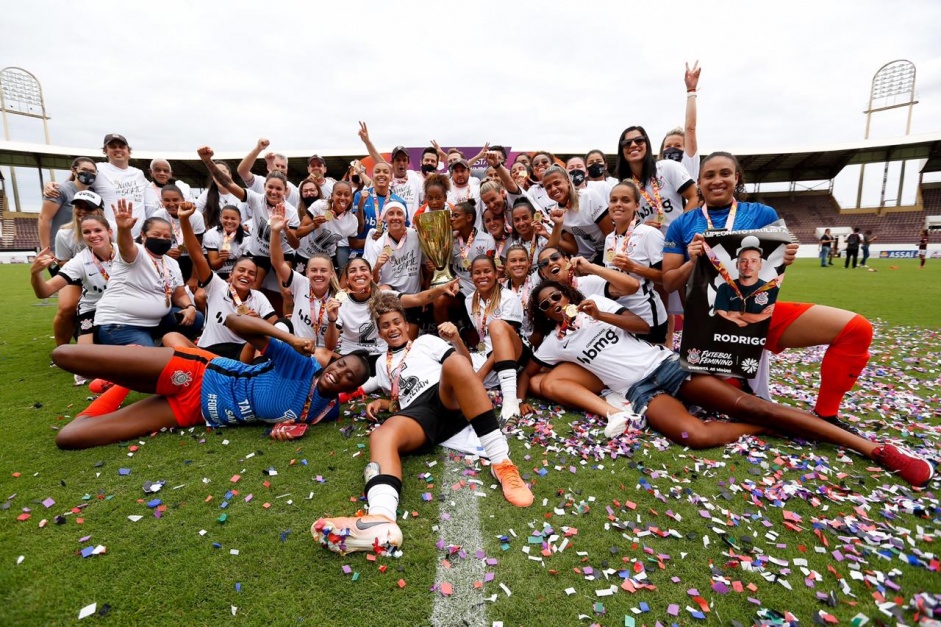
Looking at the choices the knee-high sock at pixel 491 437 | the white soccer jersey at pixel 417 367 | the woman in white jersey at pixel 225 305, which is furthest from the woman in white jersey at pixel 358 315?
the knee-high sock at pixel 491 437

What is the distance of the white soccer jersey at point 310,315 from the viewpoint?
4680 mm

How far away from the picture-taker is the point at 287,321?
532 centimetres

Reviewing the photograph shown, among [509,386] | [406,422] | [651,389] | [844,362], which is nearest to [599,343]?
[651,389]

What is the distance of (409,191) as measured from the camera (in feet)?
23.2

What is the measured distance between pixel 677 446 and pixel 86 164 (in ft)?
27.0

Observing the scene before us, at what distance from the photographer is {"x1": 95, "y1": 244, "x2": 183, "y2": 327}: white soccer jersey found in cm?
459

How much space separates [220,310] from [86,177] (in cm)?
363

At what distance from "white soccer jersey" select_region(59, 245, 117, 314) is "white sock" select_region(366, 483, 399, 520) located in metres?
4.74

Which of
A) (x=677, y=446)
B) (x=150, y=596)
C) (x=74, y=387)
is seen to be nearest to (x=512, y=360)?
(x=677, y=446)

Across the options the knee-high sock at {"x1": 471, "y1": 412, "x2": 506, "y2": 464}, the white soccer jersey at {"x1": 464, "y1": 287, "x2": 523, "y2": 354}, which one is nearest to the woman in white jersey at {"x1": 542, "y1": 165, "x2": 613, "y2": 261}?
the white soccer jersey at {"x1": 464, "y1": 287, "x2": 523, "y2": 354}

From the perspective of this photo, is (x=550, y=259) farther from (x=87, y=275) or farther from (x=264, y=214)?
(x=87, y=275)

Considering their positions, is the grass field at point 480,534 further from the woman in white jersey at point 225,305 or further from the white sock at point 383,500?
the woman in white jersey at point 225,305

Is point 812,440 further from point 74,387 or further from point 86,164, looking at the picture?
point 86,164

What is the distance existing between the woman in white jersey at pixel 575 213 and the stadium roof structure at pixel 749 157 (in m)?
31.8
